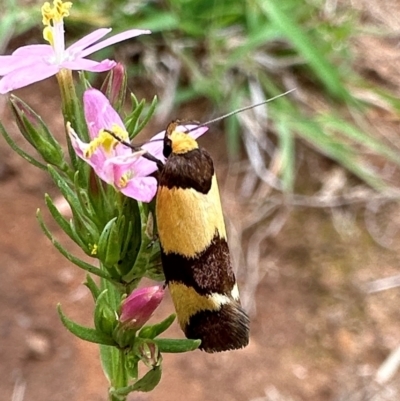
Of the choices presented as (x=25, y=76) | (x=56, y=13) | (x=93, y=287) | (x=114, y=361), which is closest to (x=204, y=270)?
(x=93, y=287)

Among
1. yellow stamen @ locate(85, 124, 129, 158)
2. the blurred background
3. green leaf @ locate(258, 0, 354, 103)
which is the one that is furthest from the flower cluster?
green leaf @ locate(258, 0, 354, 103)

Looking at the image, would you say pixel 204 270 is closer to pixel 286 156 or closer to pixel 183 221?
pixel 183 221

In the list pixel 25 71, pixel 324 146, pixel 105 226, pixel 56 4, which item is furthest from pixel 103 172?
pixel 324 146

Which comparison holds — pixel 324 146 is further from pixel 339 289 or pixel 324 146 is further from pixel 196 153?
pixel 196 153

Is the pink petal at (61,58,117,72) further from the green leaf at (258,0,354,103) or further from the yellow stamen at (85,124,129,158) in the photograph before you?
the green leaf at (258,0,354,103)

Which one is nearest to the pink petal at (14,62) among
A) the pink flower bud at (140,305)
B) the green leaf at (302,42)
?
the pink flower bud at (140,305)

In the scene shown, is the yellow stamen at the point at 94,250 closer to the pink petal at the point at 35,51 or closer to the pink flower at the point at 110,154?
the pink flower at the point at 110,154
